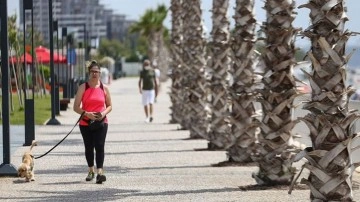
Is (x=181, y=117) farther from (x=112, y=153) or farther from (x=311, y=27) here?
(x=311, y=27)

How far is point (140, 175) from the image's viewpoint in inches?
558

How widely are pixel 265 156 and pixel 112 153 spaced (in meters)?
5.75

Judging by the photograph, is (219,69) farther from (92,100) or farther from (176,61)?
(176,61)

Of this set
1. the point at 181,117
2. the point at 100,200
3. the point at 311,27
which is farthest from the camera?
the point at 181,117

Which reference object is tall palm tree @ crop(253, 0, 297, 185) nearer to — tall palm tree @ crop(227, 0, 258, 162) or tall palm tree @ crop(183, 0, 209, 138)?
tall palm tree @ crop(227, 0, 258, 162)

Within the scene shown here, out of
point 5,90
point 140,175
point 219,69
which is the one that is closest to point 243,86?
point 140,175

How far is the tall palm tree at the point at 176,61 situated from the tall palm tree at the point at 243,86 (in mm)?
9319

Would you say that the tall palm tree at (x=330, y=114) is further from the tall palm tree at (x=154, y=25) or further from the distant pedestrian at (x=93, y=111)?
the tall palm tree at (x=154, y=25)

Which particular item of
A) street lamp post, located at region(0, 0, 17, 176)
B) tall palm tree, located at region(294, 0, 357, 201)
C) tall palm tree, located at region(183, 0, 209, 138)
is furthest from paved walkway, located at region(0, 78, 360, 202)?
tall palm tree, located at region(294, 0, 357, 201)

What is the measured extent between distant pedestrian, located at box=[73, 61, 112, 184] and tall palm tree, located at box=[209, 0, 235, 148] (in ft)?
19.4

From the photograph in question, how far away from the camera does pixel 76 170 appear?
585 inches

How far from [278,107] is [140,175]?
238 centimetres

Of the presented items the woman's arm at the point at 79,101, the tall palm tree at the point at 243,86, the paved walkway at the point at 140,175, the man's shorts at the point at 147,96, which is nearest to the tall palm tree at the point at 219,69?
the paved walkway at the point at 140,175

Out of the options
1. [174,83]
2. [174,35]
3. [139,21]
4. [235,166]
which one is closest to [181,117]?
[174,83]
